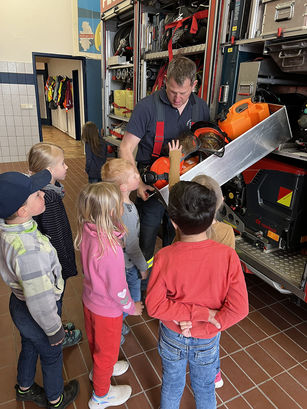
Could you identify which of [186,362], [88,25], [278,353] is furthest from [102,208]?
[88,25]

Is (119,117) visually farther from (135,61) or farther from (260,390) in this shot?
(260,390)

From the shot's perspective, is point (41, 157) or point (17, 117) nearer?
point (41, 157)

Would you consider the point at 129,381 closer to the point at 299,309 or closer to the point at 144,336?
the point at 144,336

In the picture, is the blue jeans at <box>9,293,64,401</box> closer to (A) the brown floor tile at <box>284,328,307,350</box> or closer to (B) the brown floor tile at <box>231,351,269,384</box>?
(B) the brown floor tile at <box>231,351,269,384</box>

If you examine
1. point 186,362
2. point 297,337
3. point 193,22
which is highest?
point 193,22

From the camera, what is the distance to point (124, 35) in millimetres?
4980

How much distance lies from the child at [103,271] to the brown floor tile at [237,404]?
0.76 metres

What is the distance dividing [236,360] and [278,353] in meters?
0.35

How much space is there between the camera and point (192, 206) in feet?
3.67

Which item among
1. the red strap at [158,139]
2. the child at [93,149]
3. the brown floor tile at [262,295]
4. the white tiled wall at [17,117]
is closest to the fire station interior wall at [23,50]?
the white tiled wall at [17,117]

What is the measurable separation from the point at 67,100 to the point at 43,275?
11.4 m

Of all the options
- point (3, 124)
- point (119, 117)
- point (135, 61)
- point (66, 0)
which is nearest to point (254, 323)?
point (135, 61)

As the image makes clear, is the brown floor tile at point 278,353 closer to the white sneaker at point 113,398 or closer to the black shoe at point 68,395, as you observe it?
the white sneaker at point 113,398

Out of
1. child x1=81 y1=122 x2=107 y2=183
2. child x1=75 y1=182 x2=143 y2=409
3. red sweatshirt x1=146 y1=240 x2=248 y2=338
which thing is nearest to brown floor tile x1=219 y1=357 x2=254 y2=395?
child x1=75 y1=182 x2=143 y2=409
